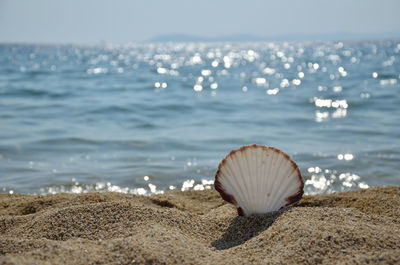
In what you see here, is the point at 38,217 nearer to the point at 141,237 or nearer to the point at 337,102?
the point at 141,237

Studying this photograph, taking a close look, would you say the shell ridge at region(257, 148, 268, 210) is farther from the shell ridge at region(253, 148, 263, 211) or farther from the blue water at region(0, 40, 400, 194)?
the blue water at region(0, 40, 400, 194)

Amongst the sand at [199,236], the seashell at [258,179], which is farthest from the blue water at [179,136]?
the seashell at [258,179]

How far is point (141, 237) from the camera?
7.29 feet

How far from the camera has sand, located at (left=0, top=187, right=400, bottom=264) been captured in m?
2.01

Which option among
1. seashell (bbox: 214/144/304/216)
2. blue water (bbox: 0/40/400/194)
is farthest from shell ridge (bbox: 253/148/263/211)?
blue water (bbox: 0/40/400/194)

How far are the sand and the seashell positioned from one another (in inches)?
3.4

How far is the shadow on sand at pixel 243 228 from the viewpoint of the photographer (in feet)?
7.95

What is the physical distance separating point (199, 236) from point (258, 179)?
1.60ft

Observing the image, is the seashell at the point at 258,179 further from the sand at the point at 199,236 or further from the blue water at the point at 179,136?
the blue water at the point at 179,136

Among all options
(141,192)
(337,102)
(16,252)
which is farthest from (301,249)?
Result: (337,102)

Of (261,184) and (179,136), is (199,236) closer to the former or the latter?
(261,184)

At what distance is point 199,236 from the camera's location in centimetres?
250

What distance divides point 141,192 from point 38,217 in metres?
1.93

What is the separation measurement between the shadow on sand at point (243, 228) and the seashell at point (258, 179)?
0.07 metres
